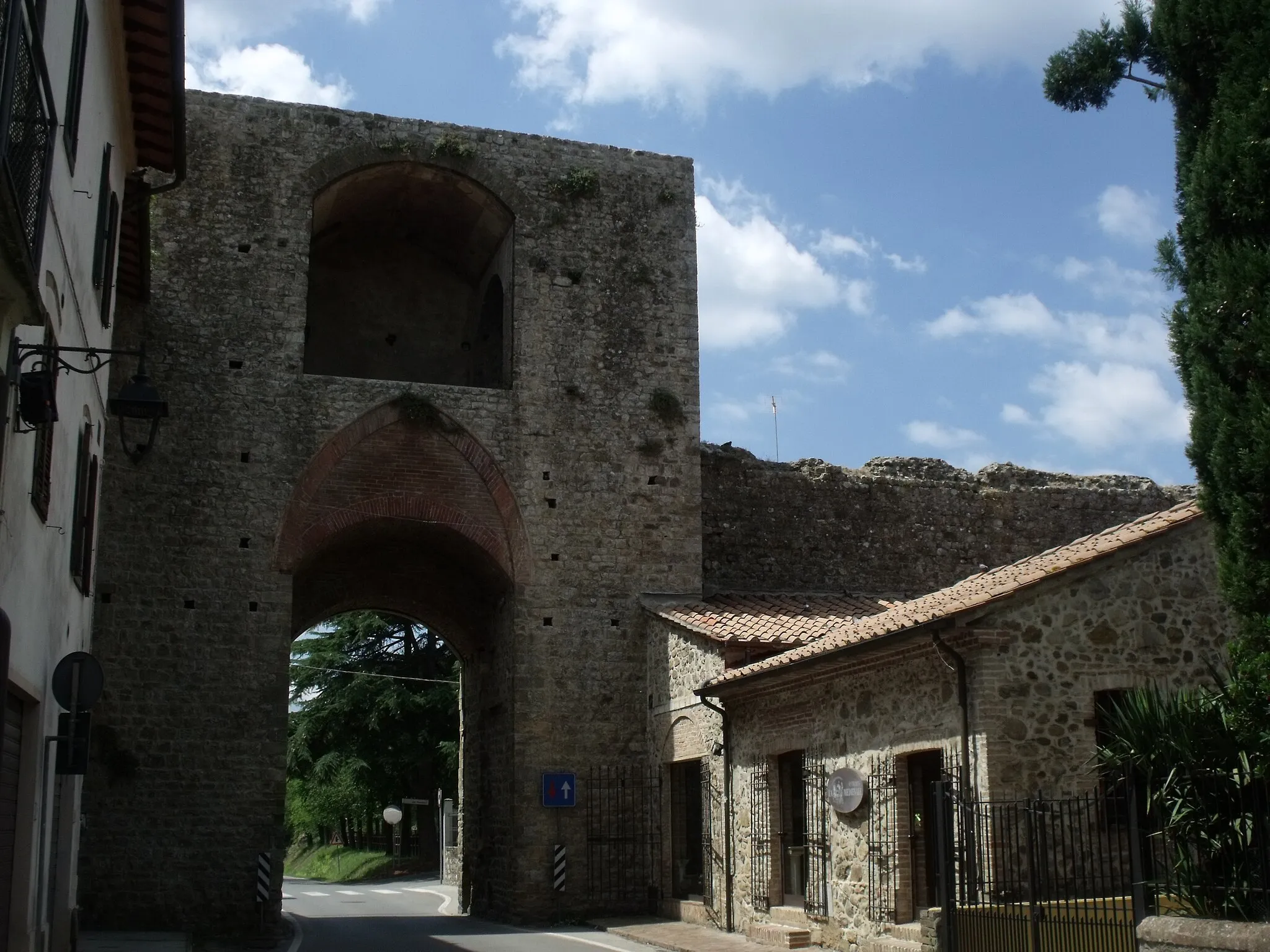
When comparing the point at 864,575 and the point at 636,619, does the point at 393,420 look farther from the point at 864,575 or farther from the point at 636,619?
the point at 864,575

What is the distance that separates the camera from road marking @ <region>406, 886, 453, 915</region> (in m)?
22.7

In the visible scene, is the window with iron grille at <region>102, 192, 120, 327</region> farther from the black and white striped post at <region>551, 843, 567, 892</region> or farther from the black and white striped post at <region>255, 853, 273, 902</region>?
the black and white striped post at <region>551, 843, 567, 892</region>

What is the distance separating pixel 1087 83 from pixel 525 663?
11.2 meters

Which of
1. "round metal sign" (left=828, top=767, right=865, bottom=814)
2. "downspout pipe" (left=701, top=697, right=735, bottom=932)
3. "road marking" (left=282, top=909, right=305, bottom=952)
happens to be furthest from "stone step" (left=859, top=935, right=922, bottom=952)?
"road marking" (left=282, top=909, right=305, bottom=952)

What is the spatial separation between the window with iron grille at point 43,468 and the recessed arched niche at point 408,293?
38.2 ft

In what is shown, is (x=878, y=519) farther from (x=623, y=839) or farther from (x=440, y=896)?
(x=440, y=896)

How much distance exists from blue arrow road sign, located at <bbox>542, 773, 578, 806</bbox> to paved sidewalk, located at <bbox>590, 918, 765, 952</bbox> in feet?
5.18

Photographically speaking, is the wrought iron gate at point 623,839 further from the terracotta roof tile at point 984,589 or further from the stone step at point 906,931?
the stone step at point 906,931

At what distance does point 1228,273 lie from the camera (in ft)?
28.3

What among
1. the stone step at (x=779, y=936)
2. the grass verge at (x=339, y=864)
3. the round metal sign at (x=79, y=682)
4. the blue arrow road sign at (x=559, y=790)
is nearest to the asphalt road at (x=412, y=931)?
the stone step at (x=779, y=936)

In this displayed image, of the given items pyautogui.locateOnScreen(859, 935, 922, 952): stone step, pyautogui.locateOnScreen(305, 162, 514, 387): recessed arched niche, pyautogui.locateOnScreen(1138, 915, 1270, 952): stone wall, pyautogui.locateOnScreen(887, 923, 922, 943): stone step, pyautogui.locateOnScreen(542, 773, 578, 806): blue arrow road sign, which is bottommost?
pyautogui.locateOnScreen(859, 935, 922, 952): stone step

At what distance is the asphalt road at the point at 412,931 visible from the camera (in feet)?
49.8

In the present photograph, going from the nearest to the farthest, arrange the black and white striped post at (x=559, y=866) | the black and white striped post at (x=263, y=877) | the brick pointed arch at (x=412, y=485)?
the black and white striped post at (x=263, y=877), the black and white striped post at (x=559, y=866), the brick pointed arch at (x=412, y=485)

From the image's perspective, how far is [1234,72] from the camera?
8.90m
